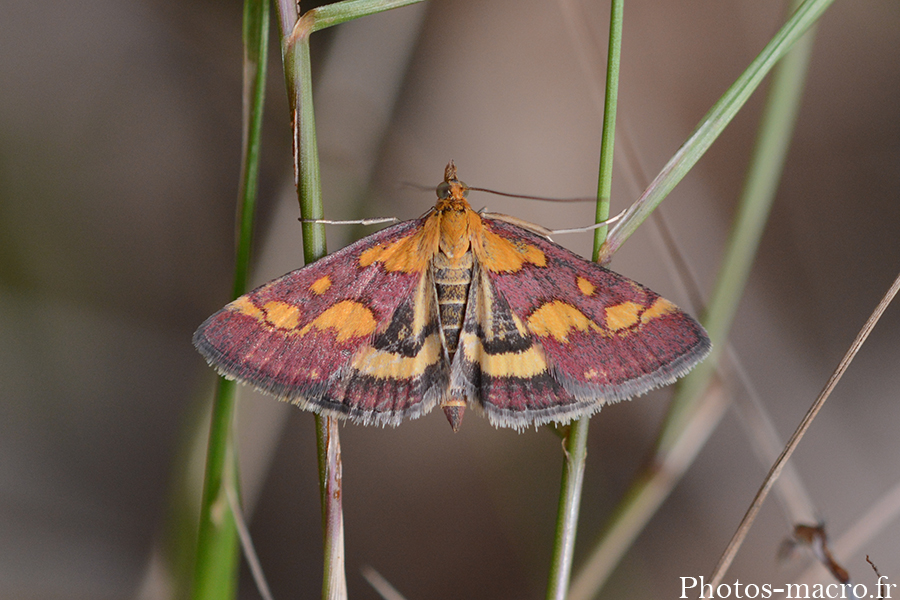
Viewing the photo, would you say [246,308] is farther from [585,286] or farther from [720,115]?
[720,115]

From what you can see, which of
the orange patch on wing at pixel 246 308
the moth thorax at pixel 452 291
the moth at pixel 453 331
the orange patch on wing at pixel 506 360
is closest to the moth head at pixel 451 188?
the moth at pixel 453 331

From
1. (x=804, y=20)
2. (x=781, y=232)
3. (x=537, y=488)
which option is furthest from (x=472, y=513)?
(x=804, y=20)

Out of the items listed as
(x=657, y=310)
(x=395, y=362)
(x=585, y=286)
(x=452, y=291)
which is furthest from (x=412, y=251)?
(x=657, y=310)

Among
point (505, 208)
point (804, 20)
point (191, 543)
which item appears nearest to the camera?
point (804, 20)

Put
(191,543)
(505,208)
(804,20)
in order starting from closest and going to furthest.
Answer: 1. (804,20)
2. (191,543)
3. (505,208)

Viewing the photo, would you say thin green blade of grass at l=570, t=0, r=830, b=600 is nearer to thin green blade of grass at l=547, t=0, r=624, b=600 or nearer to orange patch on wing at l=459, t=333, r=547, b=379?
thin green blade of grass at l=547, t=0, r=624, b=600

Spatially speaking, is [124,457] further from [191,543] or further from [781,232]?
[781,232]

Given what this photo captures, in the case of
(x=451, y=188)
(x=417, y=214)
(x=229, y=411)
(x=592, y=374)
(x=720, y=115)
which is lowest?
(x=229, y=411)

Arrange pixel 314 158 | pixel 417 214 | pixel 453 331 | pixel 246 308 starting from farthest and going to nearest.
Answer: pixel 417 214 → pixel 453 331 → pixel 246 308 → pixel 314 158

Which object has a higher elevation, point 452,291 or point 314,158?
point 314,158
